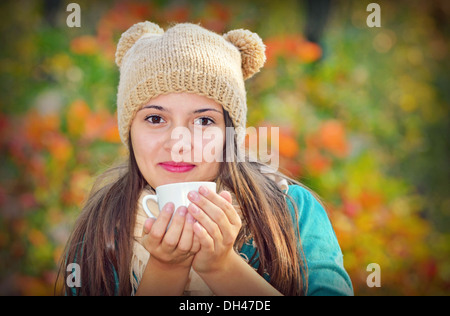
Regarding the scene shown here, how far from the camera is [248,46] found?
159 cm

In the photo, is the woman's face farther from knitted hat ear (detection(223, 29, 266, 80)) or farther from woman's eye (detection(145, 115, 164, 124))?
knitted hat ear (detection(223, 29, 266, 80))

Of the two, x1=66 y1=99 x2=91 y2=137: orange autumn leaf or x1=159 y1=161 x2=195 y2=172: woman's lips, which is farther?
x1=66 y1=99 x2=91 y2=137: orange autumn leaf

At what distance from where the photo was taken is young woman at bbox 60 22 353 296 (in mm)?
1260

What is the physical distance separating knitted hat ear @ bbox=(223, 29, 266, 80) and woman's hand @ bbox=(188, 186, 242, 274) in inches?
24.6

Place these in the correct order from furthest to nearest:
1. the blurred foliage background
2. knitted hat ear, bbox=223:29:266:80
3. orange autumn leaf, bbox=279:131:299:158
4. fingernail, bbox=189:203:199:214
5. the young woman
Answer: the blurred foliage background < orange autumn leaf, bbox=279:131:299:158 < knitted hat ear, bbox=223:29:266:80 < the young woman < fingernail, bbox=189:203:199:214

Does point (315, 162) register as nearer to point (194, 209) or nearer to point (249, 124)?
point (249, 124)

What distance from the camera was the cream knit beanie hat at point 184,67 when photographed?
54.5 inches

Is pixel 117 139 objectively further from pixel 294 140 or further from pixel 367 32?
pixel 367 32

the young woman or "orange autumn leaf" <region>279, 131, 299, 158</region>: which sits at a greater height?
"orange autumn leaf" <region>279, 131, 299, 158</region>

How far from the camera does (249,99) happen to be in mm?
Result: 2799

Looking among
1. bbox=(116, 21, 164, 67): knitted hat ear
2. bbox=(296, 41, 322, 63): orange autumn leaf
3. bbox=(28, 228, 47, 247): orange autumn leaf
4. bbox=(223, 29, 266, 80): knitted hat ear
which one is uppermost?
bbox=(296, 41, 322, 63): orange autumn leaf

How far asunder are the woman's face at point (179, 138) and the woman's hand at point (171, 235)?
9.4 inches

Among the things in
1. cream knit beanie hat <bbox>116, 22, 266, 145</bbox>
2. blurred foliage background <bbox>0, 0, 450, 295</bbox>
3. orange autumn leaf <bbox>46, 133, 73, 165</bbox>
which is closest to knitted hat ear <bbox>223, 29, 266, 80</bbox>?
cream knit beanie hat <bbox>116, 22, 266, 145</bbox>

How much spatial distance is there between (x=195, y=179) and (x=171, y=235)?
0.30m
